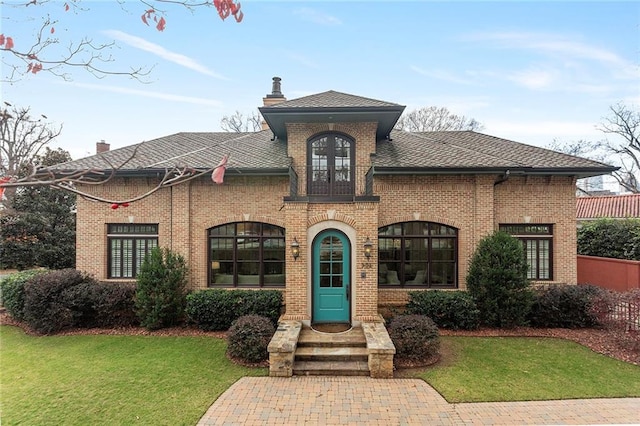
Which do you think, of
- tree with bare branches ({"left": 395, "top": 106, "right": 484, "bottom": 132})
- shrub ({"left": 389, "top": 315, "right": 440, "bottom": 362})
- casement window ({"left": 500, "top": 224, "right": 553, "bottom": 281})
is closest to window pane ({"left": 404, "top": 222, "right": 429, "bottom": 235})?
casement window ({"left": 500, "top": 224, "right": 553, "bottom": 281})

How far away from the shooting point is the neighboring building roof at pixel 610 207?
68.6 feet

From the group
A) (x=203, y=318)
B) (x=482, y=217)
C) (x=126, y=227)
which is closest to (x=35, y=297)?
(x=126, y=227)

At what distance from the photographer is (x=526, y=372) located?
6785 millimetres

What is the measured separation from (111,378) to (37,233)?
15833 mm

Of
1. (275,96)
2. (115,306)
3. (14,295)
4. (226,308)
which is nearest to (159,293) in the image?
(115,306)

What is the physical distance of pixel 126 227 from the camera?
10.9 m

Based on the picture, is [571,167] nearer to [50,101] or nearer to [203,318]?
→ [203,318]

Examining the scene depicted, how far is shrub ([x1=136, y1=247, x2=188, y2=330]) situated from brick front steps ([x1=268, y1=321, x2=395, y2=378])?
3.73 metres

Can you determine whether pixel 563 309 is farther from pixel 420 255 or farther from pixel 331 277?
pixel 331 277

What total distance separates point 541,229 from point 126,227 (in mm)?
14116

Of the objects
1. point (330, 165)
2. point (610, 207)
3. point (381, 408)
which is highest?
point (330, 165)

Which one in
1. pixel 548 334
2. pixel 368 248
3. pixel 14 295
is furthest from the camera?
pixel 14 295

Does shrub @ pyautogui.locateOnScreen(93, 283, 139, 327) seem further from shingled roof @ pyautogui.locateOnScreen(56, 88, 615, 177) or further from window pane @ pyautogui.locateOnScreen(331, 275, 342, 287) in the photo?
window pane @ pyautogui.locateOnScreen(331, 275, 342, 287)

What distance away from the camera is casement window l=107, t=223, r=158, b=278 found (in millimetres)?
10828
